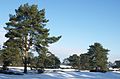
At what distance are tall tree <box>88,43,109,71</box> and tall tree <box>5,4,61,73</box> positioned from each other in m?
35.2

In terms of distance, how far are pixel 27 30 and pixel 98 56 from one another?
39.9 m

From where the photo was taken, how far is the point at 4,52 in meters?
51.2

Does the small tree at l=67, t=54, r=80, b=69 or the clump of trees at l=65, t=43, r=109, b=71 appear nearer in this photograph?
the clump of trees at l=65, t=43, r=109, b=71

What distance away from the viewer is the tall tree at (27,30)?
51969 mm

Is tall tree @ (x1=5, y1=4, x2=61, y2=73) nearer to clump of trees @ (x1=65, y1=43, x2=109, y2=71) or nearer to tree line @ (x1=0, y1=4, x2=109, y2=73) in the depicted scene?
tree line @ (x1=0, y1=4, x2=109, y2=73)

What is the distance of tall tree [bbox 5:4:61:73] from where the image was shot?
2046 inches

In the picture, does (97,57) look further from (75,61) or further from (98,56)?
(75,61)

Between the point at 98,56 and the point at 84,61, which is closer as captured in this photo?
the point at 98,56

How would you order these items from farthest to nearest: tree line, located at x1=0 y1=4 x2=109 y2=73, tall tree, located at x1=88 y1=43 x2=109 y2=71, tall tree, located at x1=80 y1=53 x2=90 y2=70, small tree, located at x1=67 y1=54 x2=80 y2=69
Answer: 1. small tree, located at x1=67 y1=54 x2=80 y2=69
2. tall tree, located at x1=80 y1=53 x2=90 y2=70
3. tall tree, located at x1=88 y1=43 x2=109 y2=71
4. tree line, located at x1=0 y1=4 x2=109 y2=73

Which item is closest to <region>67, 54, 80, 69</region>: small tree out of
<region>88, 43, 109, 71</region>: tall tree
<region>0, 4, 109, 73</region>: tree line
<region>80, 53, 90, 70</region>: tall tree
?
<region>80, 53, 90, 70</region>: tall tree

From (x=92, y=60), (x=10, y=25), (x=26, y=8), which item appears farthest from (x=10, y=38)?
(x=92, y=60)

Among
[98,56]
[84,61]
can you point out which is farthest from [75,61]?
[98,56]

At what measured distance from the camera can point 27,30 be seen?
51.6 m

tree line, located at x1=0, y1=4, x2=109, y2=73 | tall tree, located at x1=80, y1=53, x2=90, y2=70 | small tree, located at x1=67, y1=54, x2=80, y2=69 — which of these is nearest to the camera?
tree line, located at x1=0, y1=4, x2=109, y2=73
